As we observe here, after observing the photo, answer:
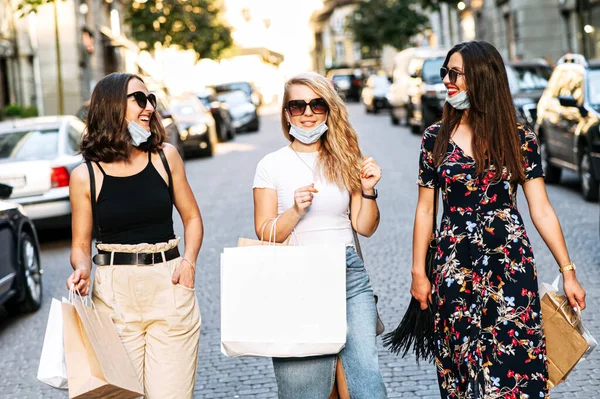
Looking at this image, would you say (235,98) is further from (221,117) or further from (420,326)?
(420,326)

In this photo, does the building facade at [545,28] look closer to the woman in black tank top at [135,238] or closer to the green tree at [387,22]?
the green tree at [387,22]

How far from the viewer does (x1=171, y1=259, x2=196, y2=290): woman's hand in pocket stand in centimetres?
399

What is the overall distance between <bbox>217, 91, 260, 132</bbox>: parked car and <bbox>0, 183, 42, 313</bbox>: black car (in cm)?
2493

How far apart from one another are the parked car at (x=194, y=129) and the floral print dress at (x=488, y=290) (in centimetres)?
1890

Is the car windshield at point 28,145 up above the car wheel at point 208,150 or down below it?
above

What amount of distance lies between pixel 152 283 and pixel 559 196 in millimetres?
10709

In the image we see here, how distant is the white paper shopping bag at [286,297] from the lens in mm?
3576

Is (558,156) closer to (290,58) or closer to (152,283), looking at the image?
(152,283)

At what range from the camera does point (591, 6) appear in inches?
1205

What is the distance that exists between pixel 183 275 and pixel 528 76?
17.0 meters

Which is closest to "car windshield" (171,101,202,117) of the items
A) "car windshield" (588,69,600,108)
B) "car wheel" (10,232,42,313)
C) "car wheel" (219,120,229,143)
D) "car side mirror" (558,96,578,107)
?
"car wheel" (219,120,229,143)

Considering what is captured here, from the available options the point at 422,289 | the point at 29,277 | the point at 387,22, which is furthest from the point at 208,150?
the point at 387,22

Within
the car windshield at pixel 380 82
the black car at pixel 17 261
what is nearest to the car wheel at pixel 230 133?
the car windshield at pixel 380 82

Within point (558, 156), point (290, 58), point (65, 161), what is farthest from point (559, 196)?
point (290, 58)
